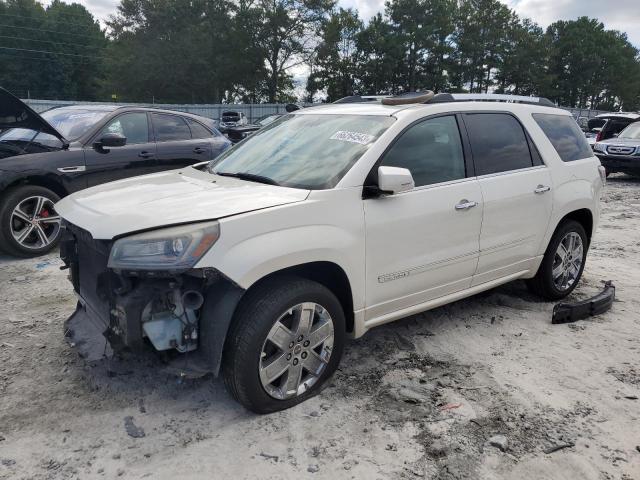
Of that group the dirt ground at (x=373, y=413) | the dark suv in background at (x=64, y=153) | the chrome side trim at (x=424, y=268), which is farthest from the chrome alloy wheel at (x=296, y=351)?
the dark suv in background at (x=64, y=153)

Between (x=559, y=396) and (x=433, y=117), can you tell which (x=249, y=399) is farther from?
(x=433, y=117)

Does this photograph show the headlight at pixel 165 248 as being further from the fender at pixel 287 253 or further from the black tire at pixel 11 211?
the black tire at pixel 11 211

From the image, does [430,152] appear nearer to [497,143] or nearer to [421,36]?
[497,143]

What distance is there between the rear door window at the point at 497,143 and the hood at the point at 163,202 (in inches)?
62.1

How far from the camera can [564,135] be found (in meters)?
4.72

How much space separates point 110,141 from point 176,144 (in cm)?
111

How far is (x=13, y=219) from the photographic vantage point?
18.6 ft

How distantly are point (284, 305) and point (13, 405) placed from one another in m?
1.72

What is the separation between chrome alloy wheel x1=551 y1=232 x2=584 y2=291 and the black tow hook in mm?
328

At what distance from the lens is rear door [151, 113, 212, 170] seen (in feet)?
22.5

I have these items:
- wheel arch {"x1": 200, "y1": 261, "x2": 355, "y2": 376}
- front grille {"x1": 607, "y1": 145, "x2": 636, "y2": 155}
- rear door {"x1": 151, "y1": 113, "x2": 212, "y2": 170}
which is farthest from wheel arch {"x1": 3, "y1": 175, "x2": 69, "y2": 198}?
front grille {"x1": 607, "y1": 145, "x2": 636, "y2": 155}

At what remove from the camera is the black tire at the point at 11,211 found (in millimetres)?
5559

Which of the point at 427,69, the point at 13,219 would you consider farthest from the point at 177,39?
the point at 13,219

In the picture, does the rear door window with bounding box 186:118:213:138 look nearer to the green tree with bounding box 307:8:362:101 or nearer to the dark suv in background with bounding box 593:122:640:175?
the dark suv in background with bounding box 593:122:640:175
